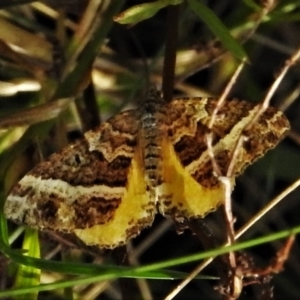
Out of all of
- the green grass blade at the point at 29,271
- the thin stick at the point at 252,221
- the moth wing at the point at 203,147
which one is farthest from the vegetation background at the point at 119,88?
the thin stick at the point at 252,221

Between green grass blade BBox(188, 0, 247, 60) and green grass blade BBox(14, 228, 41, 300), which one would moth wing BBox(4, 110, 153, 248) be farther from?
green grass blade BBox(188, 0, 247, 60)

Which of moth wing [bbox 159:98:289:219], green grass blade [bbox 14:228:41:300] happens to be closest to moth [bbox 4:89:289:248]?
moth wing [bbox 159:98:289:219]

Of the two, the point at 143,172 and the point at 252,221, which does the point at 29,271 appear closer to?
the point at 143,172

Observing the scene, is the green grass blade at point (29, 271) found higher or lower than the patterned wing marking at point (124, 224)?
lower

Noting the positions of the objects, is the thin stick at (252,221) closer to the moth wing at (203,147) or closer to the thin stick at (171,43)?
the moth wing at (203,147)

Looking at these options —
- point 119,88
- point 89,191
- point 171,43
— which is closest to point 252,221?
point 89,191

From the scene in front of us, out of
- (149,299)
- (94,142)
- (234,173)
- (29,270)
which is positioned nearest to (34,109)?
(94,142)
